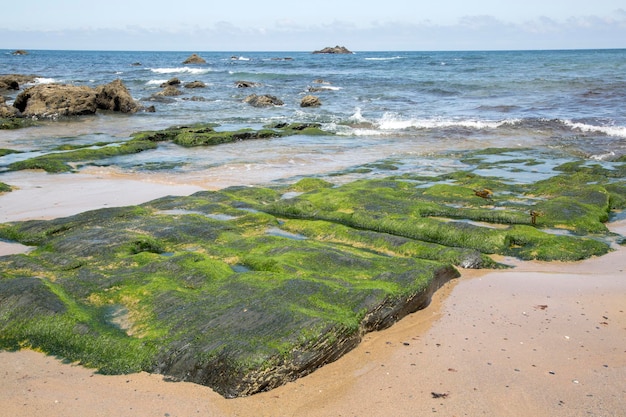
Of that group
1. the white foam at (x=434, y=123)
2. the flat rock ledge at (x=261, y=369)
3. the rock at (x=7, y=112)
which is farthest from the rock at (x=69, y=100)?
the flat rock ledge at (x=261, y=369)

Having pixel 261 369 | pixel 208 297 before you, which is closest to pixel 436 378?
pixel 261 369

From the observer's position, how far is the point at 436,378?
5.02 meters

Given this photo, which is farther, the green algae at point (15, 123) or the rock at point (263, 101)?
the rock at point (263, 101)

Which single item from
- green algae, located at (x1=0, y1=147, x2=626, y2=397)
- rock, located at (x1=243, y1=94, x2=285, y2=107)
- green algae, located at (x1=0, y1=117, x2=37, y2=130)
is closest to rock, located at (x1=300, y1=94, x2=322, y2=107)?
rock, located at (x1=243, y1=94, x2=285, y2=107)

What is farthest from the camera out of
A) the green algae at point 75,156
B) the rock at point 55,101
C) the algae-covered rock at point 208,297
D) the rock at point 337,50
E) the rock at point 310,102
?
the rock at point 337,50

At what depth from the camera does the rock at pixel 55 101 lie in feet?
90.9

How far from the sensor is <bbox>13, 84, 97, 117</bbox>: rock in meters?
27.7

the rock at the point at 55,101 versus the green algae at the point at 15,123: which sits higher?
the rock at the point at 55,101

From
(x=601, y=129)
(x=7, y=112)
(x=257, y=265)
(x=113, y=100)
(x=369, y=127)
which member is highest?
(x=601, y=129)

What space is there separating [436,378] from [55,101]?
90.7ft

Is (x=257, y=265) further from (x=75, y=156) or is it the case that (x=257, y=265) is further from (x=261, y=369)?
(x=75, y=156)

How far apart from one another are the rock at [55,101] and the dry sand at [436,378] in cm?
2529

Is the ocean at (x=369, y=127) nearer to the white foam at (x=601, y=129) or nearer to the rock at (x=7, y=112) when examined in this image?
the white foam at (x=601, y=129)

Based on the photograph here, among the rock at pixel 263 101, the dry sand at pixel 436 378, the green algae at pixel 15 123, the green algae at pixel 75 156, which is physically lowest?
the green algae at pixel 15 123
